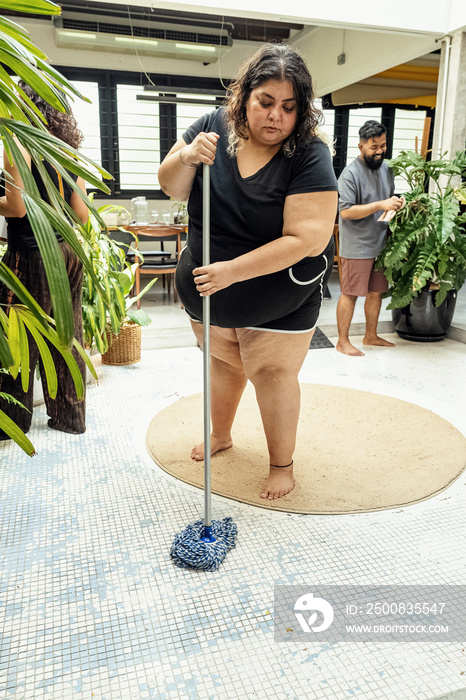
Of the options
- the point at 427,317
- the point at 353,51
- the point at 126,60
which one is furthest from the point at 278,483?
the point at 126,60

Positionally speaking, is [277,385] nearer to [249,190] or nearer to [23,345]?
[249,190]

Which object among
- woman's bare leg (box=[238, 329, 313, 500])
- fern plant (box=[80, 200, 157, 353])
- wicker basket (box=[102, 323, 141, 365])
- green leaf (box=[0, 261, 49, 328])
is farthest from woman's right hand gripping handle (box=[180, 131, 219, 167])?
wicker basket (box=[102, 323, 141, 365])

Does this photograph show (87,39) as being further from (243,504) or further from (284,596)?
(284,596)

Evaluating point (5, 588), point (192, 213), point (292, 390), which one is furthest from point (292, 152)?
point (5, 588)

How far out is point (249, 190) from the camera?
69.0 inches

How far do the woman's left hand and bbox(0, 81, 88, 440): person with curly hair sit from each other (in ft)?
2.58

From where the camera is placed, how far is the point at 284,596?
1552 mm

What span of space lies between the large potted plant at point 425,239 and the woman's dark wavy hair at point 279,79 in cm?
225

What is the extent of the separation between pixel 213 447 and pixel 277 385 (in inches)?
21.0

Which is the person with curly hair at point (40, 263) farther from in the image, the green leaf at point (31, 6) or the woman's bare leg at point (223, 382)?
the green leaf at point (31, 6)

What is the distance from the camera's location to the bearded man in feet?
12.2

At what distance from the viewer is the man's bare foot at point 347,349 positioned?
3.87m

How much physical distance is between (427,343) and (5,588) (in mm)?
3435

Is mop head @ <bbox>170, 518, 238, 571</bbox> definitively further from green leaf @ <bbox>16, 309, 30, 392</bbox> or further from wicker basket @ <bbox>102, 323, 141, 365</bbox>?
wicker basket @ <bbox>102, 323, 141, 365</bbox>
